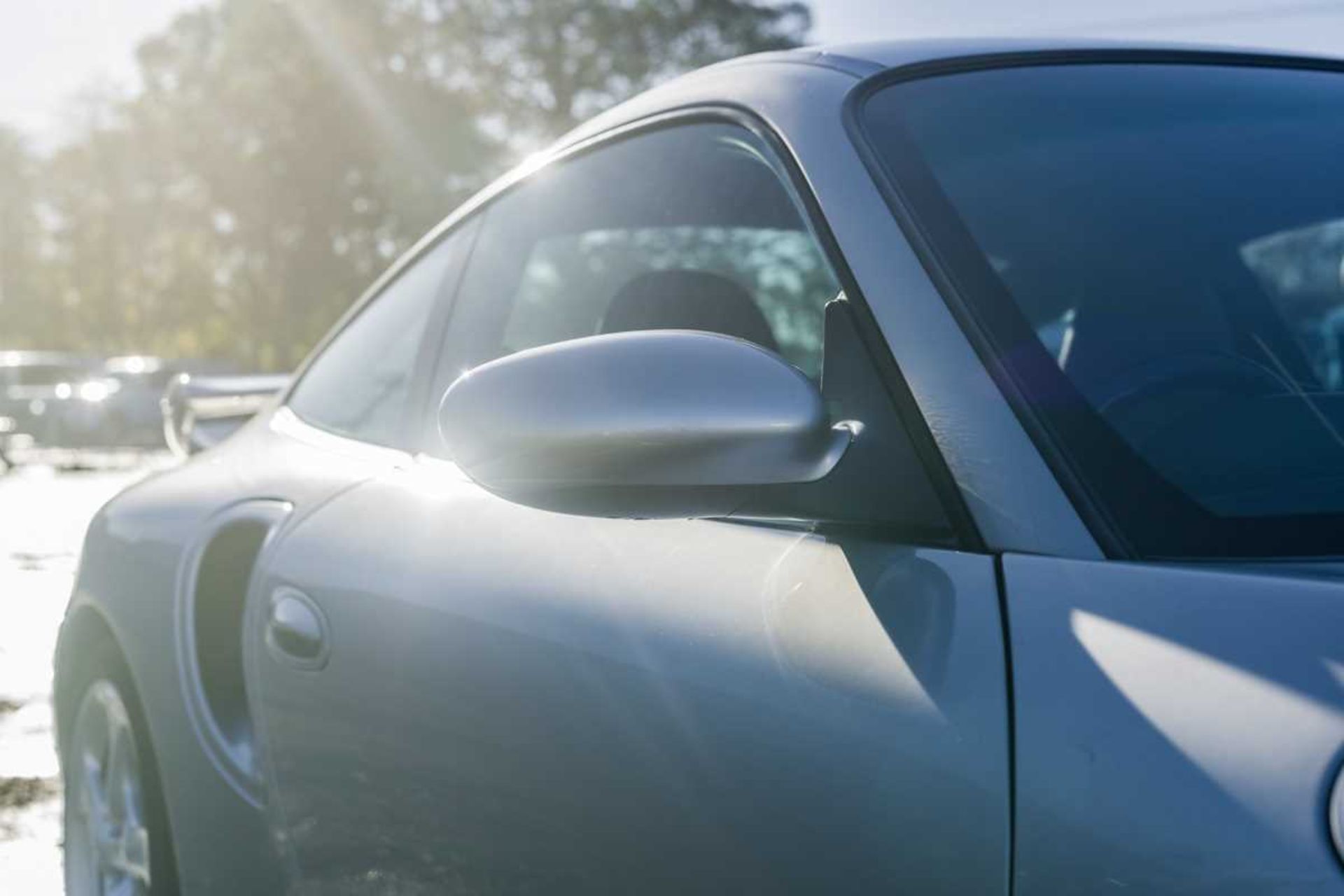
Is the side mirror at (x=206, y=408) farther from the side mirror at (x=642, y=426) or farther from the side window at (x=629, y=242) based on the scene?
the side mirror at (x=642, y=426)

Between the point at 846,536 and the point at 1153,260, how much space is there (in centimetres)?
51

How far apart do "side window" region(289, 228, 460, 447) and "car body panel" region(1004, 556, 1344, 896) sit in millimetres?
1404

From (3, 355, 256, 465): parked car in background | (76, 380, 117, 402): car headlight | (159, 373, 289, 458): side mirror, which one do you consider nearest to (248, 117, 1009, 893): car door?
(159, 373, 289, 458): side mirror

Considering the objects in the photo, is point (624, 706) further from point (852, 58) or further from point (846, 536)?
point (852, 58)

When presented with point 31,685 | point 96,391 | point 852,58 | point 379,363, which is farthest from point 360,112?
point 852,58

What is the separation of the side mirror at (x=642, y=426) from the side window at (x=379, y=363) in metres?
0.97

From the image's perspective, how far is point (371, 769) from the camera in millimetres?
2066

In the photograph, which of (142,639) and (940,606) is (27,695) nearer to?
(142,639)

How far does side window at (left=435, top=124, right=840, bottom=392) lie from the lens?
7.20 feet

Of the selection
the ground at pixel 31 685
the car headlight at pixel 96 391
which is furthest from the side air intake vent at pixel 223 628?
the car headlight at pixel 96 391

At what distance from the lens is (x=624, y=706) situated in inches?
65.4

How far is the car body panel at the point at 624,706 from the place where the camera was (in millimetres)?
1366

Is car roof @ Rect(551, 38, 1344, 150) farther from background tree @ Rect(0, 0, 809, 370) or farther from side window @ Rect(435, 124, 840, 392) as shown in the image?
background tree @ Rect(0, 0, 809, 370)

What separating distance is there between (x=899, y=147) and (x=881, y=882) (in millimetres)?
794
